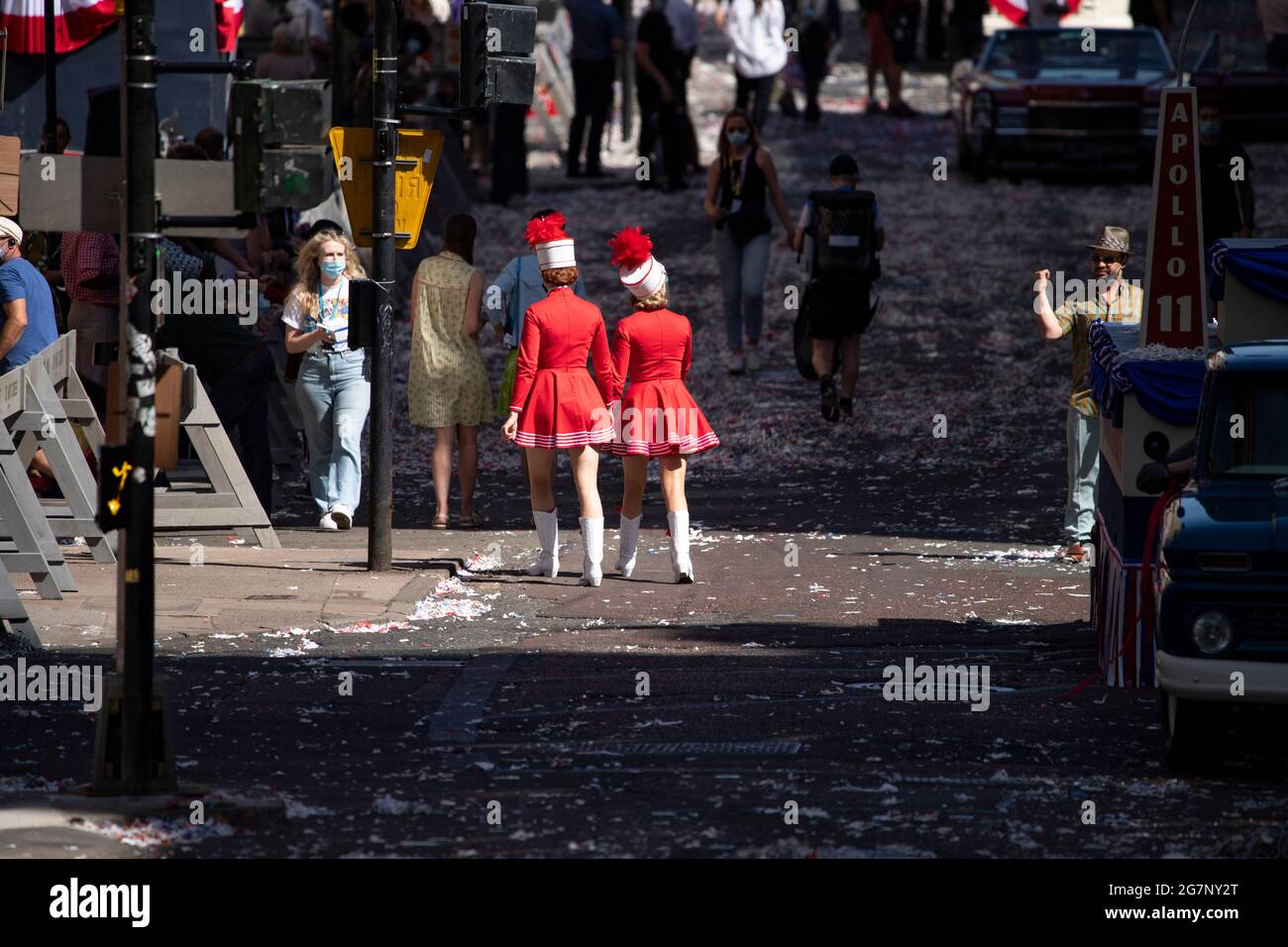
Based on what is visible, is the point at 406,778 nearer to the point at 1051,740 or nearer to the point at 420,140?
the point at 1051,740

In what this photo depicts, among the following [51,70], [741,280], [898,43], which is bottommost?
[741,280]

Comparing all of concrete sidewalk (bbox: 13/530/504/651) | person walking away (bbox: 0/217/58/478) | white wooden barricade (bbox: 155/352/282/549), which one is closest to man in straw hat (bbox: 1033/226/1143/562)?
concrete sidewalk (bbox: 13/530/504/651)

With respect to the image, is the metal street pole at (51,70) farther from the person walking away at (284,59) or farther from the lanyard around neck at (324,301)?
the person walking away at (284,59)

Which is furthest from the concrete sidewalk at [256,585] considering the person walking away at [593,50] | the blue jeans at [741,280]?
the person walking away at [593,50]

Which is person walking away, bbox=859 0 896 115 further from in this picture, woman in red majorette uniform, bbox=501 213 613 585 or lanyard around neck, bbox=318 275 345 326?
woman in red majorette uniform, bbox=501 213 613 585

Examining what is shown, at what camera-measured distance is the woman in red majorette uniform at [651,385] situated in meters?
13.6

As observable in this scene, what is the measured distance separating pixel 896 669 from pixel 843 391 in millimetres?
8350

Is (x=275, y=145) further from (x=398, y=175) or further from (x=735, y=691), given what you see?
(x=398, y=175)

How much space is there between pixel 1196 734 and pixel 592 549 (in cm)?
516

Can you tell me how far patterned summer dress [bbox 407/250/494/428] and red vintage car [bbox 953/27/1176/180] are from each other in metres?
14.6

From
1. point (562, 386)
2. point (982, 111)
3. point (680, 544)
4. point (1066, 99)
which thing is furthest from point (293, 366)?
point (982, 111)

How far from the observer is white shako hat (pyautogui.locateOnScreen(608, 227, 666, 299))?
536 inches

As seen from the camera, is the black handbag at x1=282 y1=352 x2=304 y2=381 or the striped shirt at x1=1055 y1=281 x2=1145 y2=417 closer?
the striped shirt at x1=1055 y1=281 x2=1145 y2=417

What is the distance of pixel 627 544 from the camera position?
45.9ft
